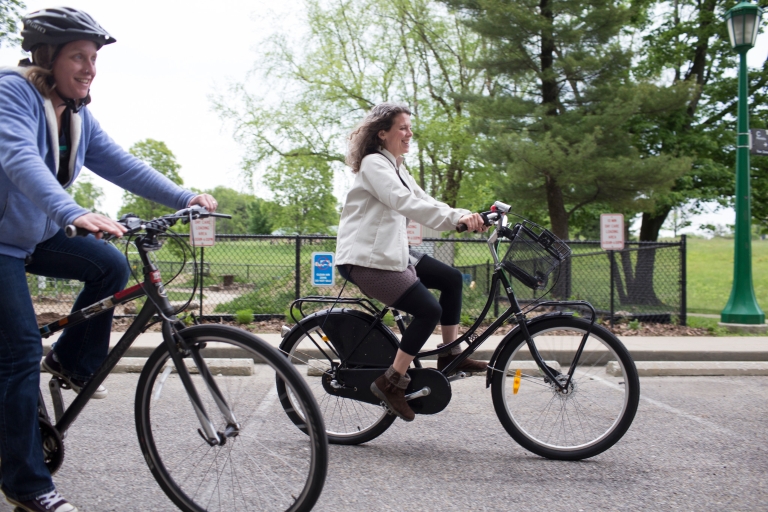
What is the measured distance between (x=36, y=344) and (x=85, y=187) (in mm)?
56079

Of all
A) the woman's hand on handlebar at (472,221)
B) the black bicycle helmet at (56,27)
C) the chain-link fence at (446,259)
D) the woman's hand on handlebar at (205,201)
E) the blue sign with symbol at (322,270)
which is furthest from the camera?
the chain-link fence at (446,259)

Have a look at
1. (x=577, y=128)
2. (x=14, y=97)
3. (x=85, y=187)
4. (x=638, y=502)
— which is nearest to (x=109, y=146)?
(x=14, y=97)

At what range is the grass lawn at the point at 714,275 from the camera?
21.6 meters

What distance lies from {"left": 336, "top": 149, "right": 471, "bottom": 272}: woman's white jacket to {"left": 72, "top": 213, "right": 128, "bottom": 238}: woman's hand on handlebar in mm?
1501

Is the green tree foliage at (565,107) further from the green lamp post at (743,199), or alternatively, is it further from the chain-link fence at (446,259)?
the green lamp post at (743,199)

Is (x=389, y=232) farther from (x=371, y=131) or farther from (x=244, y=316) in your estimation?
(x=244, y=316)

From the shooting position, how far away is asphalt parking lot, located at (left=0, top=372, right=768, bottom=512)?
302 centimetres

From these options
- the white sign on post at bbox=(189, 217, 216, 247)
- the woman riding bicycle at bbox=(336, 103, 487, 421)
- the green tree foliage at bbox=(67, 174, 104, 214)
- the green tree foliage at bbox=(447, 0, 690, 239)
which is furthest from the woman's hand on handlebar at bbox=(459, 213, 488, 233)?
the green tree foliage at bbox=(67, 174, 104, 214)

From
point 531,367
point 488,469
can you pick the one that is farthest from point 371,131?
point 488,469

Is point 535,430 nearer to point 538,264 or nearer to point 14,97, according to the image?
point 538,264

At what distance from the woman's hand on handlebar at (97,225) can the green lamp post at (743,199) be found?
10187 millimetres

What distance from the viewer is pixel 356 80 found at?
80.9 feet

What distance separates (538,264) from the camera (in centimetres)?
361

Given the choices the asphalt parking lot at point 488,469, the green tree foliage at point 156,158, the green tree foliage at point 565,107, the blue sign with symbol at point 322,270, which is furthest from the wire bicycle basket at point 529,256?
the green tree foliage at point 156,158
